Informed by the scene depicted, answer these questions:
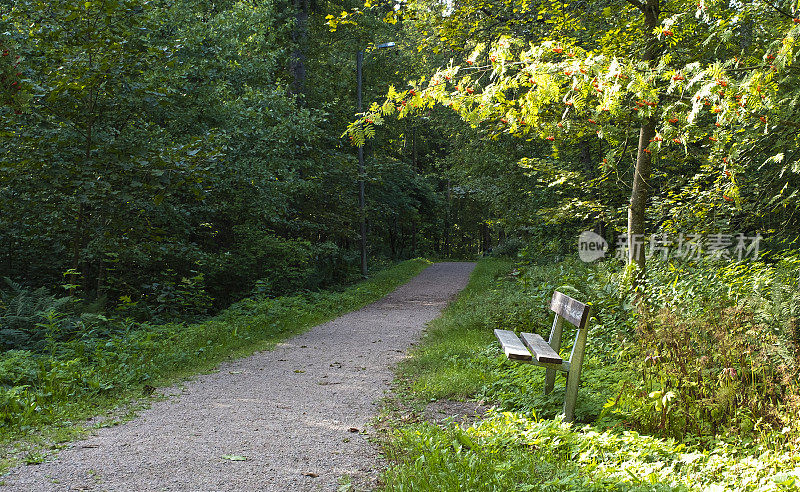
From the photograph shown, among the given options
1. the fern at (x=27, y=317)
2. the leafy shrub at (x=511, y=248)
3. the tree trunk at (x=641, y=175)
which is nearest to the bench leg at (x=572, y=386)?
the tree trunk at (x=641, y=175)

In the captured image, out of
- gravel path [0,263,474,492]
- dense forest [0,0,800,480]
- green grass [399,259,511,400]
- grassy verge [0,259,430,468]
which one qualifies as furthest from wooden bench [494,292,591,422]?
grassy verge [0,259,430,468]

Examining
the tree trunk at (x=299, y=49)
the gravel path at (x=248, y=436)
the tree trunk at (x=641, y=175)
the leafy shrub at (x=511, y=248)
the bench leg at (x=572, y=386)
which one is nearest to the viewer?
the gravel path at (x=248, y=436)

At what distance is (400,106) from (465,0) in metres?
3.64

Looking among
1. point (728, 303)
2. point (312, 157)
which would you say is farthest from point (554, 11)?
point (312, 157)

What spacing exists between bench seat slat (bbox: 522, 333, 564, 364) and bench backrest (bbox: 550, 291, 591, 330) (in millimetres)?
314

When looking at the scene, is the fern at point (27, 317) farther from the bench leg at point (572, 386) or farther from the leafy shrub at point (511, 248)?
the leafy shrub at point (511, 248)

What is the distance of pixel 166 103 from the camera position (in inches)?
364

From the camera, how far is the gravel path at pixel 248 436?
3.70 m

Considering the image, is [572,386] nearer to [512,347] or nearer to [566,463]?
[512,347]

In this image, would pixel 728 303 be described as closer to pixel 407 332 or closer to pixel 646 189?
pixel 646 189

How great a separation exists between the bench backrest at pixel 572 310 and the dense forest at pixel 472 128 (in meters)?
0.58

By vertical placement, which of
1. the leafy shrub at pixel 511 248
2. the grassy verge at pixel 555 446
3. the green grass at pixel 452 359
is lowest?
the leafy shrub at pixel 511 248

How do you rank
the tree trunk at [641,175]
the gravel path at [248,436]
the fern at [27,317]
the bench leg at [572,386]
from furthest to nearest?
1. the tree trunk at [641,175]
2. the fern at [27,317]
3. the bench leg at [572,386]
4. the gravel path at [248,436]

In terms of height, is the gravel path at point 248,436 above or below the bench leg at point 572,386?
below
